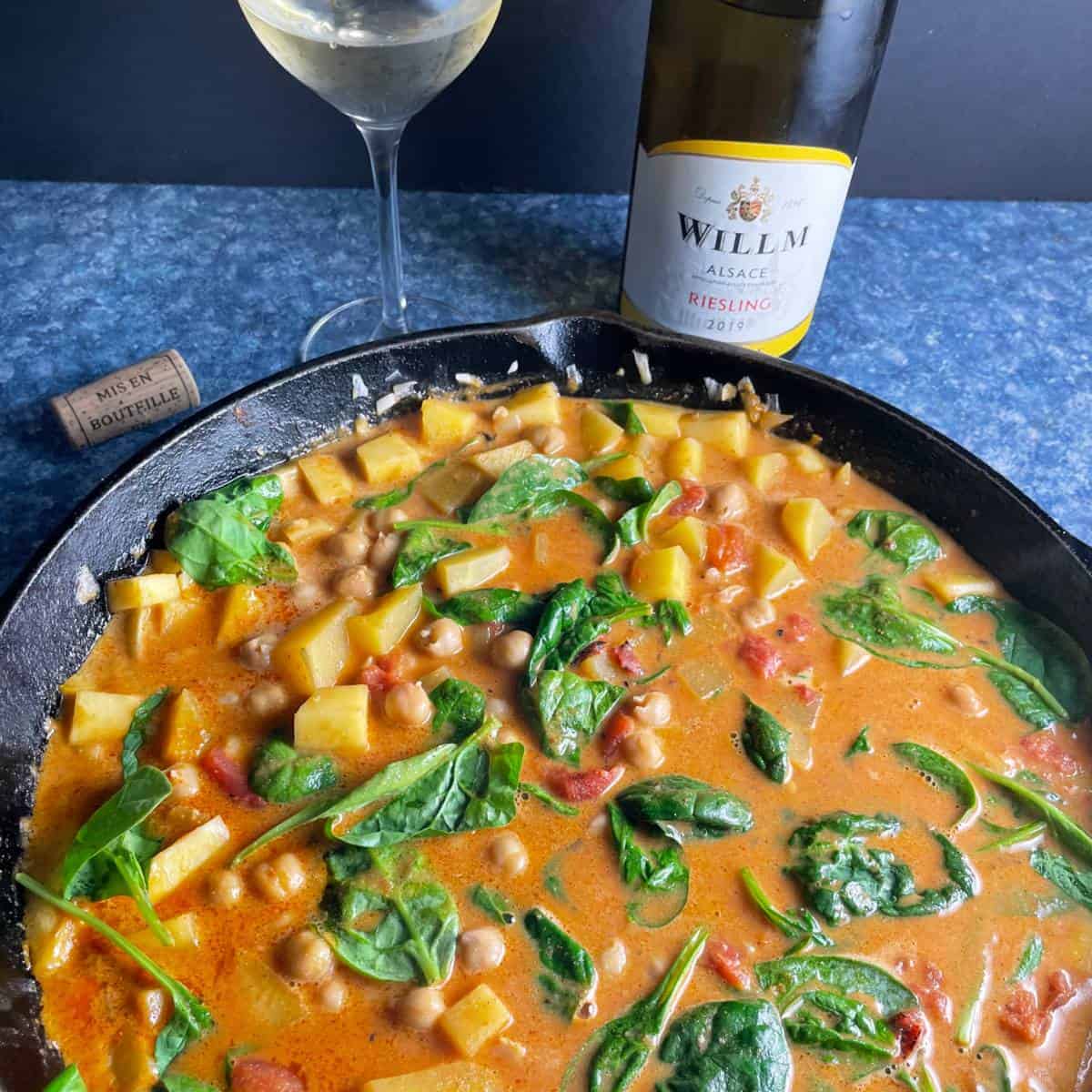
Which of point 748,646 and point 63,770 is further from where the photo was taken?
point 748,646

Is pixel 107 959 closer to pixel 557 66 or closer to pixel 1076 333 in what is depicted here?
pixel 557 66

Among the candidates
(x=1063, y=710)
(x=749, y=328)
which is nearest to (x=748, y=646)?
(x=1063, y=710)

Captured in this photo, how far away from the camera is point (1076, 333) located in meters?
3.89

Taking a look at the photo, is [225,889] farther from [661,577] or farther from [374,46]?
[374,46]

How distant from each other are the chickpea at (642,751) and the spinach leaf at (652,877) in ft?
0.50

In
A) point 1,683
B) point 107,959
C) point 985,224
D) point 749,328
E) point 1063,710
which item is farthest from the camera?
point 985,224

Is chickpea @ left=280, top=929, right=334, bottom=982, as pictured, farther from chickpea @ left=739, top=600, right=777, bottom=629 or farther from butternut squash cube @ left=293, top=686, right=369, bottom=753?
chickpea @ left=739, top=600, right=777, bottom=629

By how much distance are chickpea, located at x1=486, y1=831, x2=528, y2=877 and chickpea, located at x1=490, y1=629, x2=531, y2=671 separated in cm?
40

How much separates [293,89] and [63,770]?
2.31m

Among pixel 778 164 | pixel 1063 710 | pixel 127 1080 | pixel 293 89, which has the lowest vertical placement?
pixel 127 1080

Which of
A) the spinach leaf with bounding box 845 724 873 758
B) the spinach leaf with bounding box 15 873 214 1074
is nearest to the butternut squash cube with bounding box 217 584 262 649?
the spinach leaf with bounding box 15 873 214 1074

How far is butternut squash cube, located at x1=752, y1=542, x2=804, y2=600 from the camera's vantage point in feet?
9.07

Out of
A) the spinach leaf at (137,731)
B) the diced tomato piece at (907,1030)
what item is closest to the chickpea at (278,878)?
the spinach leaf at (137,731)

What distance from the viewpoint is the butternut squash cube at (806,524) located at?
9.34ft
